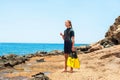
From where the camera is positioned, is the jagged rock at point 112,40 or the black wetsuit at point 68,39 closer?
the black wetsuit at point 68,39

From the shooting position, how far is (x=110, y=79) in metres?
19.3

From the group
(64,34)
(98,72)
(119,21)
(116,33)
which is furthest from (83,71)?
(119,21)

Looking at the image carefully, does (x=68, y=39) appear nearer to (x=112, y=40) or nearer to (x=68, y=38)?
(x=68, y=38)

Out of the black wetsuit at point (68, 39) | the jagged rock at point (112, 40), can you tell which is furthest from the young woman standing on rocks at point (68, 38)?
the jagged rock at point (112, 40)

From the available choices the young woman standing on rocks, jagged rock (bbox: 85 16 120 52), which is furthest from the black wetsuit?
jagged rock (bbox: 85 16 120 52)

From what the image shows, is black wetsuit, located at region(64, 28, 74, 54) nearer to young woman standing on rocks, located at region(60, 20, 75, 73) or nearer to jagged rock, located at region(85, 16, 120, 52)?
young woman standing on rocks, located at region(60, 20, 75, 73)

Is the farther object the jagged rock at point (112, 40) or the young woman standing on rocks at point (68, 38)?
the jagged rock at point (112, 40)

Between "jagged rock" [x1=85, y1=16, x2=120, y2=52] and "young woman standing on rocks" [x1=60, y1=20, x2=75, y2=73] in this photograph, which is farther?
"jagged rock" [x1=85, y1=16, x2=120, y2=52]

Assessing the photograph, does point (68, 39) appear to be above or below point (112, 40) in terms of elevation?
below

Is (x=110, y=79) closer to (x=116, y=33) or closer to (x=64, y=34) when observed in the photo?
(x=64, y=34)

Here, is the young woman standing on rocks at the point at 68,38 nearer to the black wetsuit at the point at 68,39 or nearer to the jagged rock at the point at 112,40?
the black wetsuit at the point at 68,39

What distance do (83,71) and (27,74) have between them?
16.3 ft

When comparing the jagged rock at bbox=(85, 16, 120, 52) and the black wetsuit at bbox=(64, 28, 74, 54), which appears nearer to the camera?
the black wetsuit at bbox=(64, 28, 74, 54)

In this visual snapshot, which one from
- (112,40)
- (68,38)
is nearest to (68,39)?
(68,38)
